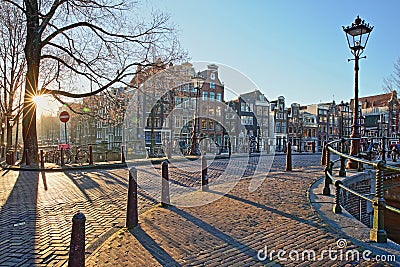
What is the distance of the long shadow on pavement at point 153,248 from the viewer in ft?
10.7

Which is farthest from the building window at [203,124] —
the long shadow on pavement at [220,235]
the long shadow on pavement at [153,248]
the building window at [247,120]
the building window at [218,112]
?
the long shadow on pavement at [153,248]

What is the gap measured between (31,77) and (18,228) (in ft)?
39.1

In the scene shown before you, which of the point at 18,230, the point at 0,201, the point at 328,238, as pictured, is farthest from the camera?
the point at 0,201

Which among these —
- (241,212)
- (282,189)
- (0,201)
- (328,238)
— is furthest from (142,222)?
(0,201)

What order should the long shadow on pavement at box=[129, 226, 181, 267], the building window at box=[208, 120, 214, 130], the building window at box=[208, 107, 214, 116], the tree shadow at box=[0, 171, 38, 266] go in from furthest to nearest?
the building window at box=[208, 120, 214, 130]
the building window at box=[208, 107, 214, 116]
the tree shadow at box=[0, 171, 38, 266]
the long shadow on pavement at box=[129, 226, 181, 267]

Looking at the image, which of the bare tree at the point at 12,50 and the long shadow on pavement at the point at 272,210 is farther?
the bare tree at the point at 12,50

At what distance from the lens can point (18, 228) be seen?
478 cm

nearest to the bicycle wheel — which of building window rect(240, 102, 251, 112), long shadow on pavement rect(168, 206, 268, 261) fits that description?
long shadow on pavement rect(168, 206, 268, 261)

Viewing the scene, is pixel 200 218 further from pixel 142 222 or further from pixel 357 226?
pixel 357 226

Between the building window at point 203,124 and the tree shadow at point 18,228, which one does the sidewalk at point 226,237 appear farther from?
the building window at point 203,124

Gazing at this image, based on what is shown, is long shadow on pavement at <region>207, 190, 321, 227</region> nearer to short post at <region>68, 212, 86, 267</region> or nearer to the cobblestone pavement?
the cobblestone pavement

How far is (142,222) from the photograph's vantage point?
4.74m

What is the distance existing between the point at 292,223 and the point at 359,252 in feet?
3.66

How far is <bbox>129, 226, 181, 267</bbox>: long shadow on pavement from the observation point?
325 centimetres
